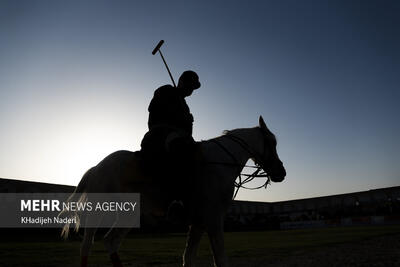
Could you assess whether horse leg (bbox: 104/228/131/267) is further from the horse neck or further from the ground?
the ground

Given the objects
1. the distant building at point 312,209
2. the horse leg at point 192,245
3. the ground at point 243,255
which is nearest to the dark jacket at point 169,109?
the horse leg at point 192,245

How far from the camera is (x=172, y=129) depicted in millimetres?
5148

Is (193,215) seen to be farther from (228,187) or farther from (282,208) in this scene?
(282,208)

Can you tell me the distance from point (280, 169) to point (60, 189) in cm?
3883

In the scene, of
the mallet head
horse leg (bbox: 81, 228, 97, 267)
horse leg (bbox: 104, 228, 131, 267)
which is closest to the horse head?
the mallet head

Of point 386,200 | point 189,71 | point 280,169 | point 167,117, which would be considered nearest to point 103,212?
point 167,117

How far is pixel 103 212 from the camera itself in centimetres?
536

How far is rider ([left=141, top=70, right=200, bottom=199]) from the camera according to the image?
192 inches

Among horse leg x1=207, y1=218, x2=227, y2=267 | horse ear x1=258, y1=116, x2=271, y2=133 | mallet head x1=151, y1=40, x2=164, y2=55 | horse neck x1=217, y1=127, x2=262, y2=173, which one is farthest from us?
mallet head x1=151, y1=40, x2=164, y2=55

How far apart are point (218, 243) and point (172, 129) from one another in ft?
6.15

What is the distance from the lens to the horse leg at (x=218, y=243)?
4.38m

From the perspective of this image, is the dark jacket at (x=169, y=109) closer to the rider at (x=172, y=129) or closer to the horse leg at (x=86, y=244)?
the rider at (x=172, y=129)

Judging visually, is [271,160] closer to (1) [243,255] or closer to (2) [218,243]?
(2) [218,243]

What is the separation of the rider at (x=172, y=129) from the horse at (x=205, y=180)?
0.91ft
